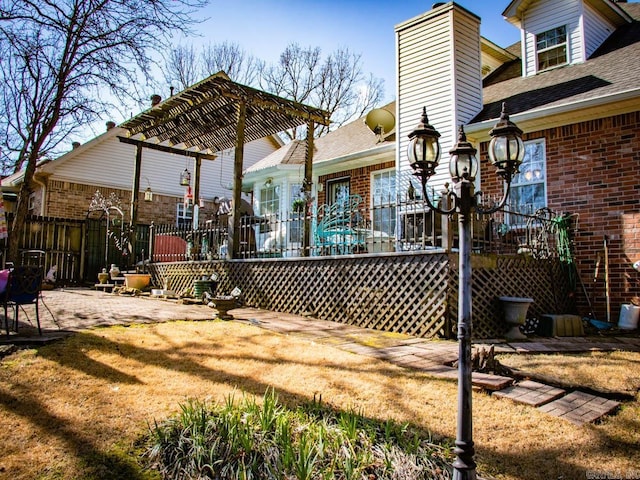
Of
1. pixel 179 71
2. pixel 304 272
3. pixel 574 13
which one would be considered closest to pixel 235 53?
pixel 179 71

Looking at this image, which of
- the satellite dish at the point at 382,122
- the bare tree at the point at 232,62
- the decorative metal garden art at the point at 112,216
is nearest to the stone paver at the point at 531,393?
the satellite dish at the point at 382,122

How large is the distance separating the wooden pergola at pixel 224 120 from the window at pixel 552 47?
16.5 feet

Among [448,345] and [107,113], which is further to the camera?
[107,113]

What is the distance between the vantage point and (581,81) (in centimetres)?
841

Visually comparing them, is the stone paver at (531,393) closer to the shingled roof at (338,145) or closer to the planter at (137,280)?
the shingled roof at (338,145)

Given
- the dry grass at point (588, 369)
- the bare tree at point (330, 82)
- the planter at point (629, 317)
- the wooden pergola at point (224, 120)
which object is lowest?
the dry grass at point (588, 369)

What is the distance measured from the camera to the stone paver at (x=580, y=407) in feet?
9.72

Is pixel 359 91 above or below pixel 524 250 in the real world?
→ above

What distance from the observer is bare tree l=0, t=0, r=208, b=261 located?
26.7 ft

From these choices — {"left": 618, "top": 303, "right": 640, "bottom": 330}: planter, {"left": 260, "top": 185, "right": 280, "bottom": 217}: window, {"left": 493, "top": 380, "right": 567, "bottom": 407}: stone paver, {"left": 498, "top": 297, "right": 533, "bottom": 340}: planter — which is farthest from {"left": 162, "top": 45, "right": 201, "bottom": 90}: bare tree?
{"left": 493, "top": 380, "right": 567, "bottom": 407}: stone paver

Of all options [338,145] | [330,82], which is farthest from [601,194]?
[330,82]

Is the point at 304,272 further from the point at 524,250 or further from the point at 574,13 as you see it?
the point at 574,13

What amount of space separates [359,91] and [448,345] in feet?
73.0

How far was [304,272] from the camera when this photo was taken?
7301 mm
